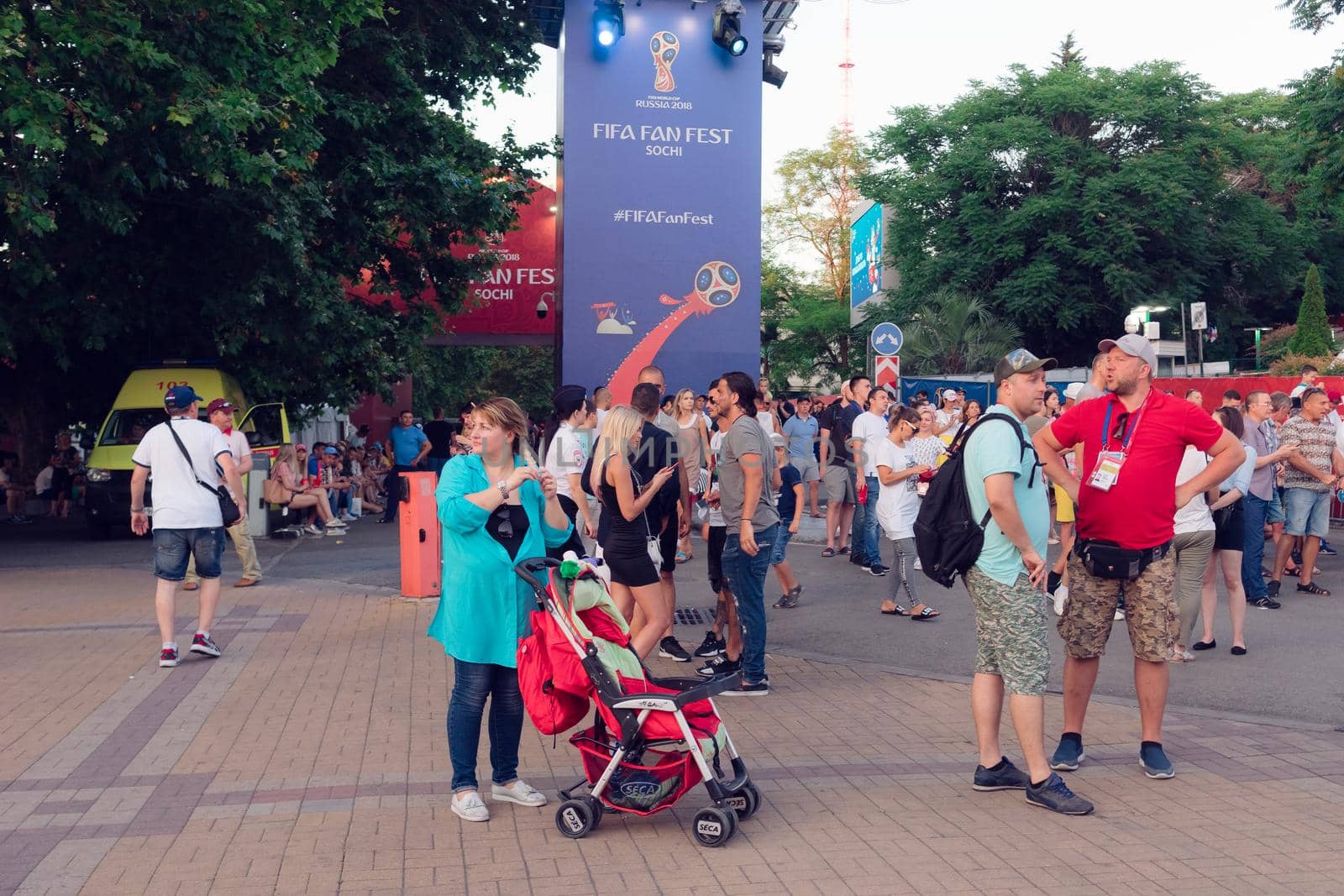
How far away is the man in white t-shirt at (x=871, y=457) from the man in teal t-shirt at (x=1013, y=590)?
634 centimetres

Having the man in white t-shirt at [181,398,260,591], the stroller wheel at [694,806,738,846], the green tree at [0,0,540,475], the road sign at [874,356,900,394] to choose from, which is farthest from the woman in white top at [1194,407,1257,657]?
the green tree at [0,0,540,475]

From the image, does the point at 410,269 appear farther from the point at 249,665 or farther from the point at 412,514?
the point at 249,665

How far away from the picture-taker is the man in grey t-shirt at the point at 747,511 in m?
7.41

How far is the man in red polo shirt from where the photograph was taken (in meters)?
5.66

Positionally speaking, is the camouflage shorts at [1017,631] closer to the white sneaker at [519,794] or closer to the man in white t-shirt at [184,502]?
the white sneaker at [519,794]

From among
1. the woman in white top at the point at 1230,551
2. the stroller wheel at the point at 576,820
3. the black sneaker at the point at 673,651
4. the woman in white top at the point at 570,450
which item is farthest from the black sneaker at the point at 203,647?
the woman in white top at the point at 1230,551

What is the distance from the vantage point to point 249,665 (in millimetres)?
8633

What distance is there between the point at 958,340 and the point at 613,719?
3560cm

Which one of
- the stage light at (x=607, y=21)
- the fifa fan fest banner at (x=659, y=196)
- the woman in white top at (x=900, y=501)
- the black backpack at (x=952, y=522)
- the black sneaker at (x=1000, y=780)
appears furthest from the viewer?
Answer: the fifa fan fest banner at (x=659, y=196)

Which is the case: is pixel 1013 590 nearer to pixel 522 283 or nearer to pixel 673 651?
pixel 673 651

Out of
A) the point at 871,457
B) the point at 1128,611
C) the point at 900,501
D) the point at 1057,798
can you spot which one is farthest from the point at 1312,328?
the point at 1057,798

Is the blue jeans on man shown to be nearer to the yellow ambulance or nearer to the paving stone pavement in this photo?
the paving stone pavement

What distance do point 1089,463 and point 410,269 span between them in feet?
56.1

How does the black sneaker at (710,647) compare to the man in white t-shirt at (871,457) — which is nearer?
the black sneaker at (710,647)
